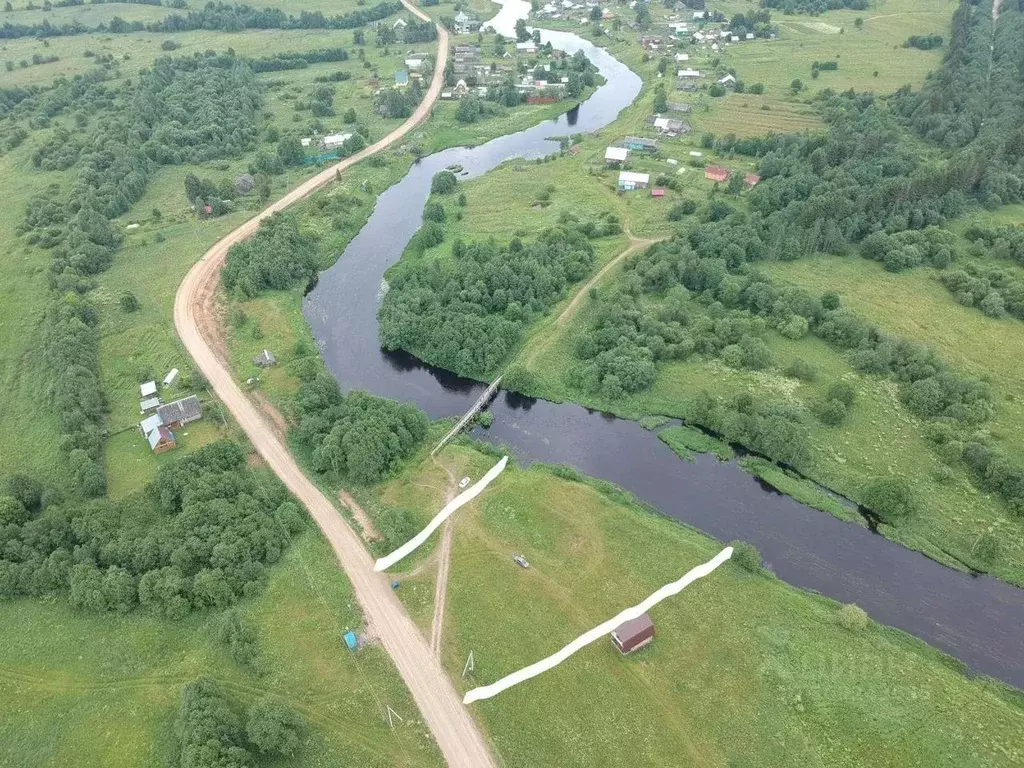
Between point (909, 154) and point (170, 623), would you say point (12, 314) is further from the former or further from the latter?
point (909, 154)

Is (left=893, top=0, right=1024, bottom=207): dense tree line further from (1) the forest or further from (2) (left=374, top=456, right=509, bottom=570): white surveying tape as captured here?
(1) the forest

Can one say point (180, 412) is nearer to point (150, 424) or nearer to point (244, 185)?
point (150, 424)

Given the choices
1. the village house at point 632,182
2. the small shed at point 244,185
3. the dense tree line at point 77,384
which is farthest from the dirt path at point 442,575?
the small shed at point 244,185

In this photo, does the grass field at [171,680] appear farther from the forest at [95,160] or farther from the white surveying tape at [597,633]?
the forest at [95,160]

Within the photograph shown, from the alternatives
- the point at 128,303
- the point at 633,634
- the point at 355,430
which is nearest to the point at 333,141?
the point at 128,303

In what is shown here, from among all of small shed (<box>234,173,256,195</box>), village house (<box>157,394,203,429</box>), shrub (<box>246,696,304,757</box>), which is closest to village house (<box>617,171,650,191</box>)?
small shed (<box>234,173,256,195</box>)

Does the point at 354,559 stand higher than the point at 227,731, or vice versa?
the point at 227,731
